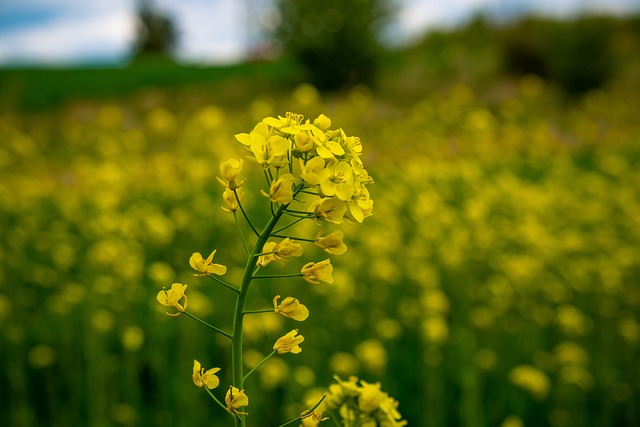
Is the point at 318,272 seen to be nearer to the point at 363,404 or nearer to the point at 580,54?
the point at 363,404

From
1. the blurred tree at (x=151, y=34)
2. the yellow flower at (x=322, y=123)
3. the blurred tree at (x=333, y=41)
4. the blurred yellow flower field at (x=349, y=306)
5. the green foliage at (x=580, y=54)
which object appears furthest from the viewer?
the blurred tree at (x=151, y=34)

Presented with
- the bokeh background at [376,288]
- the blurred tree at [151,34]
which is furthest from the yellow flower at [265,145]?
the blurred tree at [151,34]

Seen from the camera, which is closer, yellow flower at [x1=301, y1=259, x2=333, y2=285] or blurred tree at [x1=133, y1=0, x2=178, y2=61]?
yellow flower at [x1=301, y1=259, x2=333, y2=285]

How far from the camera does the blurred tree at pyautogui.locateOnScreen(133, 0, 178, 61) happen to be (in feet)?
136

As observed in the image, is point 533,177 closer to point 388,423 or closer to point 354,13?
point 388,423

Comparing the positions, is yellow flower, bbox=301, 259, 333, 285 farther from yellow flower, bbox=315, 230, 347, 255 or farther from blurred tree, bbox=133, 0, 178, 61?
blurred tree, bbox=133, 0, 178, 61

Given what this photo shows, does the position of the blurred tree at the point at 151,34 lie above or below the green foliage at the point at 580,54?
above

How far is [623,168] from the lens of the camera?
27.5 feet

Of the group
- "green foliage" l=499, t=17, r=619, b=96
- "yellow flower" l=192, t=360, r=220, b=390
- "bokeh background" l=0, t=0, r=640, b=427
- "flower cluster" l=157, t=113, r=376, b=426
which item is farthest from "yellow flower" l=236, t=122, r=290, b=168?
"green foliage" l=499, t=17, r=619, b=96

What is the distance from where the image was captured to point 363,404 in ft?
3.18

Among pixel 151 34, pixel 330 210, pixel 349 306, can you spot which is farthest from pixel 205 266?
pixel 151 34

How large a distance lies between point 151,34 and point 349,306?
136 ft

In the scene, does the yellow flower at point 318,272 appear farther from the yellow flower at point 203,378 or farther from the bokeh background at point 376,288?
the bokeh background at point 376,288

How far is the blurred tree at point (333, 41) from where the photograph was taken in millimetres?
18422
